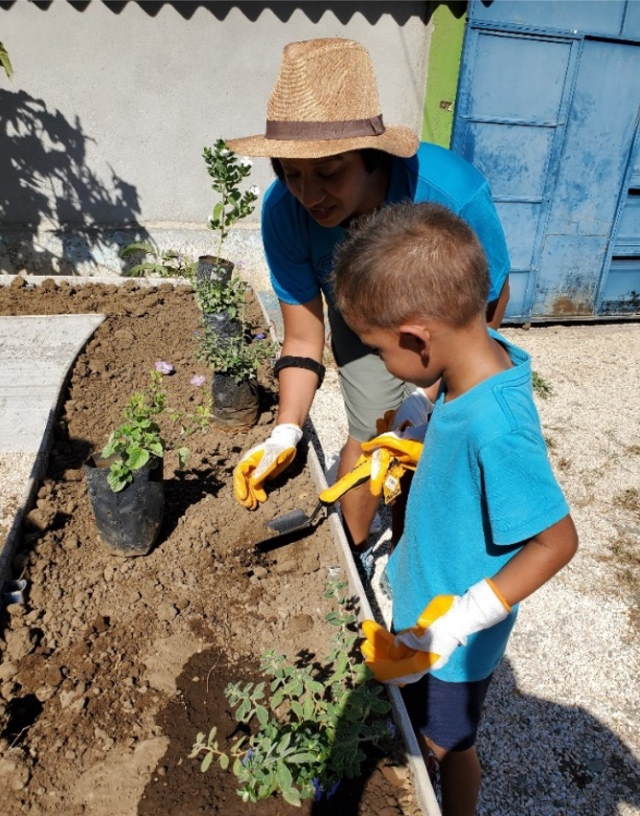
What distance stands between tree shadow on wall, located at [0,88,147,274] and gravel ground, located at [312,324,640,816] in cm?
325

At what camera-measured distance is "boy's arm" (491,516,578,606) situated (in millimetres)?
1288

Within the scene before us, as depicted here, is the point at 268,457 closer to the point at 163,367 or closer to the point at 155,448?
the point at 155,448

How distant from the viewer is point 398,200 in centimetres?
210

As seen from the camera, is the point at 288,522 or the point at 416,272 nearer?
the point at 416,272

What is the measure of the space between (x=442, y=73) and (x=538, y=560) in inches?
206

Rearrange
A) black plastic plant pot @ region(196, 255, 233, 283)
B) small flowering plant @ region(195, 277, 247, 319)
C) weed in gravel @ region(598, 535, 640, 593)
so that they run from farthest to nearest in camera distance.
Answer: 1. black plastic plant pot @ region(196, 255, 233, 283)
2. small flowering plant @ region(195, 277, 247, 319)
3. weed in gravel @ region(598, 535, 640, 593)

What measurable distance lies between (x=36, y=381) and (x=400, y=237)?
3.34 m

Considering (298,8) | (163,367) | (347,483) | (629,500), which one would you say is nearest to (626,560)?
(629,500)

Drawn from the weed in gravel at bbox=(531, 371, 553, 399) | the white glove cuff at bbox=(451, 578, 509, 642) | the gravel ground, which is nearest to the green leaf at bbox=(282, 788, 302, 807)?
the white glove cuff at bbox=(451, 578, 509, 642)

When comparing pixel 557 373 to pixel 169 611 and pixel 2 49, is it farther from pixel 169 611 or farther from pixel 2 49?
pixel 2 49

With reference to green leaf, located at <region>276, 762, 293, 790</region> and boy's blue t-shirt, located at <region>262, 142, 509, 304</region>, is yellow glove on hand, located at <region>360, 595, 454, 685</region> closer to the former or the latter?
green leaf, located at <region>276, 762, 293, 790</region>

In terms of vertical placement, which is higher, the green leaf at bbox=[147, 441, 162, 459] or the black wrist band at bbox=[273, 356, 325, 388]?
the black wrist band at bbox=[273, 356, 325, 388]

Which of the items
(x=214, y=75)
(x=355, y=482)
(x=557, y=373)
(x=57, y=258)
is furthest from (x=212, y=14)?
(x=355, y=482)

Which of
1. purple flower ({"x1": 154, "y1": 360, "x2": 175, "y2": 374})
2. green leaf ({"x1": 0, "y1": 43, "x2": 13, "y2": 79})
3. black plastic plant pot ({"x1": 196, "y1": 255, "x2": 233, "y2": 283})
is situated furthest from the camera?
black plastic plant pot ({"x1": 196, "y1": 255, "x2": 233, "y2": 283})
